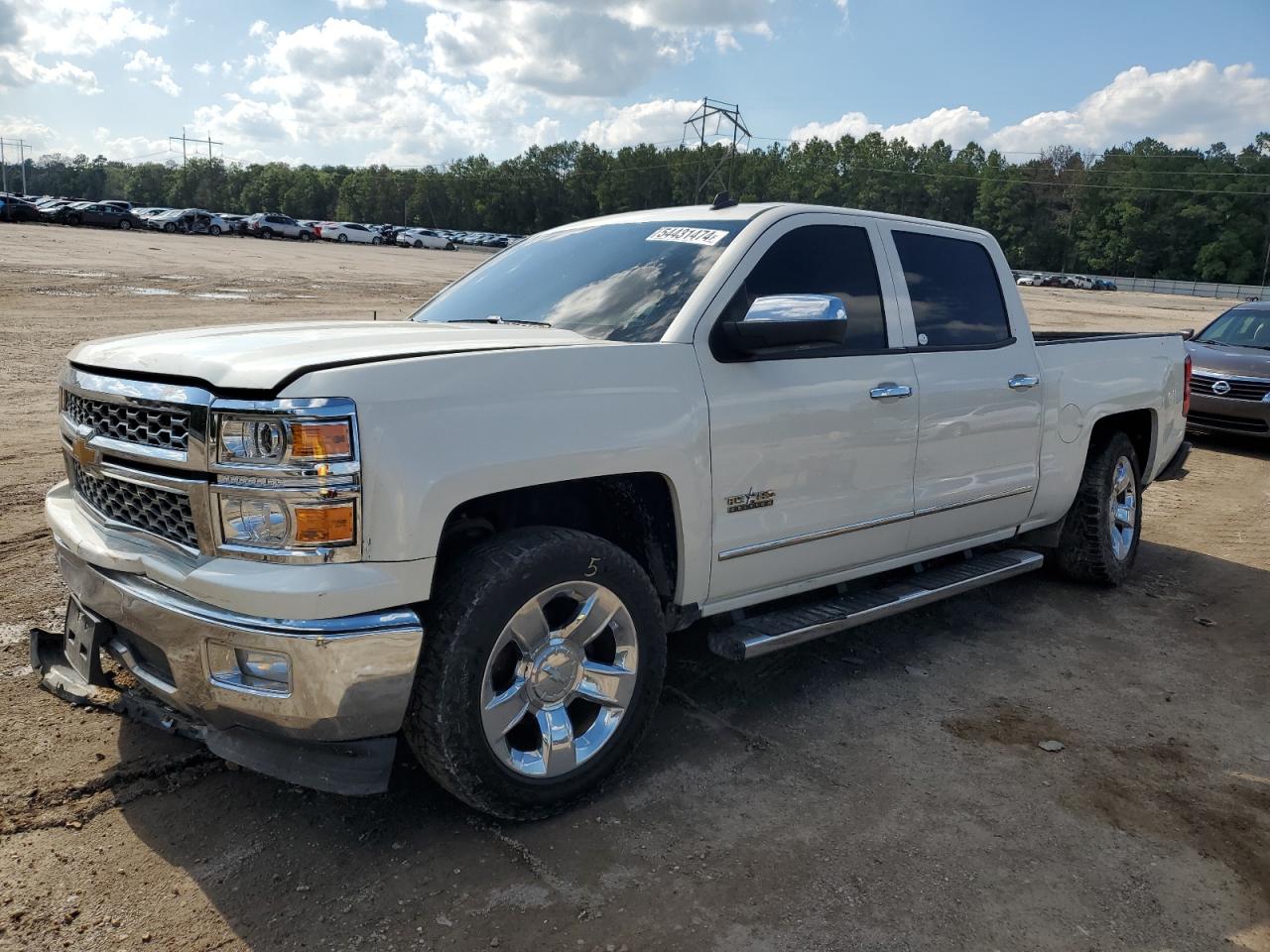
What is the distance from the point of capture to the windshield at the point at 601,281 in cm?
359

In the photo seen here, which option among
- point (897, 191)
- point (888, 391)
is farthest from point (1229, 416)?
point (897, 191)

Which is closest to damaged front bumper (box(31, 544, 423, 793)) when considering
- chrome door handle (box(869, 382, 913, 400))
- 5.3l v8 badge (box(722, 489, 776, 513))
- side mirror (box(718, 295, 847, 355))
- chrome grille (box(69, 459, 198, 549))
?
chrome grille (box(69, 459, 198, 549))

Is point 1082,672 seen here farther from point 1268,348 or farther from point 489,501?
point 1268,348

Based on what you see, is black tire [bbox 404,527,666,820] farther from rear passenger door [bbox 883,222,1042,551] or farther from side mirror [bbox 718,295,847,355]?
rear passenger door [bbox 883,222,1042,551]

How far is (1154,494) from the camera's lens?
8695 millimetres

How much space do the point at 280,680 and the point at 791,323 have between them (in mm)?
1916

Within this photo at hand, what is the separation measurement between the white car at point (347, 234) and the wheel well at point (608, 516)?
239 ft

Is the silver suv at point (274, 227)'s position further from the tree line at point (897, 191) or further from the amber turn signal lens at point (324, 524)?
the amber turn signal lens at point (324, 524)

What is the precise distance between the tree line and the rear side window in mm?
87677

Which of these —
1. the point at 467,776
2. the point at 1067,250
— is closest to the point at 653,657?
the point at 467,776

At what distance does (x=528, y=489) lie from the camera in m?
3.17

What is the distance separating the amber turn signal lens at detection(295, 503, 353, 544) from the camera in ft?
8.34

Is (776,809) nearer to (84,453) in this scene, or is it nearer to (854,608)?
(854,608)

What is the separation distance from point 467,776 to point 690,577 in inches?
40.8
